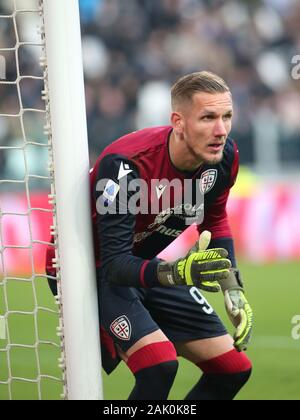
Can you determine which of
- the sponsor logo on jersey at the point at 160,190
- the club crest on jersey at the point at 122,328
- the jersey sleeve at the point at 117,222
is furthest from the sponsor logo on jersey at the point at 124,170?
the club crest on jersey at the point at 122,328

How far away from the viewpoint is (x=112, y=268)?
4.07m

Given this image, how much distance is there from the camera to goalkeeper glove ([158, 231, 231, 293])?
3.88 meters

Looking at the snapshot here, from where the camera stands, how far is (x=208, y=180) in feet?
14.7

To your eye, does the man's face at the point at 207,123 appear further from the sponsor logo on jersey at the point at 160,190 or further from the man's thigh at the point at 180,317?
the man's thigh at the point at 180,317

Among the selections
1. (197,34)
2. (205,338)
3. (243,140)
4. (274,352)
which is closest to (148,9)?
(197,34)

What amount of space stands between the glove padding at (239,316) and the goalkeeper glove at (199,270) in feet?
1.34

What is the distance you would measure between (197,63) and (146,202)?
992cm

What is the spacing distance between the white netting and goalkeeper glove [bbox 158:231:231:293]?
66 cm

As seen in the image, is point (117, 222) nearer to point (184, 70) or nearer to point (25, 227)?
point (25, 227)

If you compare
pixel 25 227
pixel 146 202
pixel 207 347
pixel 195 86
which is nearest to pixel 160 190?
pixel 146 202

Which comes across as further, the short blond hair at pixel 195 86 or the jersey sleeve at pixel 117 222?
the short blond hair at pixel 195 86

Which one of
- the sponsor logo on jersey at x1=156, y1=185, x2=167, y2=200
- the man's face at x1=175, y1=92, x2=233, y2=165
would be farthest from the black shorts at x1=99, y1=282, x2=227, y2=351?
the man's face at x1=175, y1=92, x2=233, y2=165

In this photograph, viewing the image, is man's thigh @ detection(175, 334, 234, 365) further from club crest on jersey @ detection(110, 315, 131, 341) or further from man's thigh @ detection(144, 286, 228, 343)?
club crest on jersey @ detection(110, 315, 131, 341)

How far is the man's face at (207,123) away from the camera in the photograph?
13.8 ft
